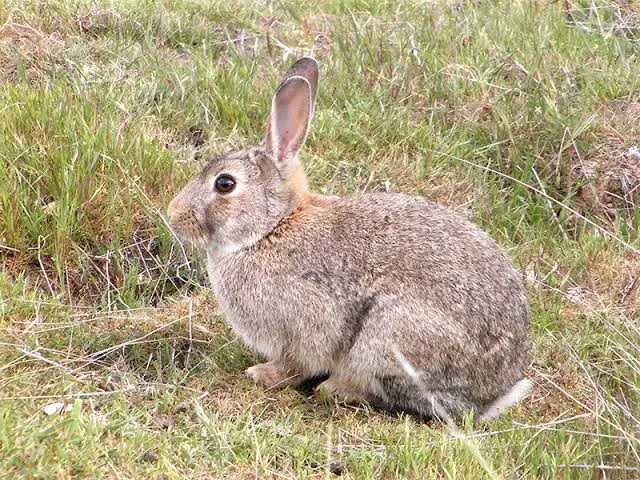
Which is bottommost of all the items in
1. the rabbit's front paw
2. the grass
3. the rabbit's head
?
the rabbit's front paw

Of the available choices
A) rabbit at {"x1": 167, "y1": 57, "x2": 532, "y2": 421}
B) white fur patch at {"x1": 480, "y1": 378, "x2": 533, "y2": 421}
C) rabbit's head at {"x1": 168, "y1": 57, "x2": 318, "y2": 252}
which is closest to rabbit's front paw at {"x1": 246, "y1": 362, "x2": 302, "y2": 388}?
rabbit at {"x1": 167, "y1": 57, "x2": 532, "y2": 421}

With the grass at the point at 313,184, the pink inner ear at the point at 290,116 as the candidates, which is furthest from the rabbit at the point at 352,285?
the grass at the point at 313,184

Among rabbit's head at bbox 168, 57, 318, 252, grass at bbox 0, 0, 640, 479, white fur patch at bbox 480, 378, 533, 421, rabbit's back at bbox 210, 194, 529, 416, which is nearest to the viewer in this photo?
grass at bbox 0, 0, 640, 479

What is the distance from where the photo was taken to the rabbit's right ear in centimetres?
447

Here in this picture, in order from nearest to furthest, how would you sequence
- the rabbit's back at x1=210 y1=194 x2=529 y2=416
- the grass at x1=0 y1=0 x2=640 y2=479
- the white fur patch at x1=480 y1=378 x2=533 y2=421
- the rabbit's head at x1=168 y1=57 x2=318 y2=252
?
the grass at x1=0 y1=0 x2=640 y2=479, the rabbit's back at x1=210 y1=194 x2=529 y2=416, the white fur patch at x1=480 y1=378 x2=533 y2=421, the rabbit's head at x1=168 y1=57 x2=318 y2=252

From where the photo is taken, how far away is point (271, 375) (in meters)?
4.41

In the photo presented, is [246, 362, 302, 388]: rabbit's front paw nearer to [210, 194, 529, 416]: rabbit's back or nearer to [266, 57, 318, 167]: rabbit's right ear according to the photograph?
[210, 194, 529, 416]: rabbit's back

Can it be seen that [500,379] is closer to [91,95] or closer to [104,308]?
[104,308]

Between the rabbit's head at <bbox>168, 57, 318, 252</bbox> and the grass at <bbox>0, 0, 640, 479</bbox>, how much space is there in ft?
1.63

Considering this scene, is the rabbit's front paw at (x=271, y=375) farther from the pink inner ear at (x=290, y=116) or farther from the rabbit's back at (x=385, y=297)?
the pink inner ear at (x=290, y=116)

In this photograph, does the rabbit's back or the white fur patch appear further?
the white fur patch

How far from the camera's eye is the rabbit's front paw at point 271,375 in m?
4.39

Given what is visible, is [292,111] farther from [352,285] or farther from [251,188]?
[352,285]

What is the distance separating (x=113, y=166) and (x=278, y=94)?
110 centimetres
